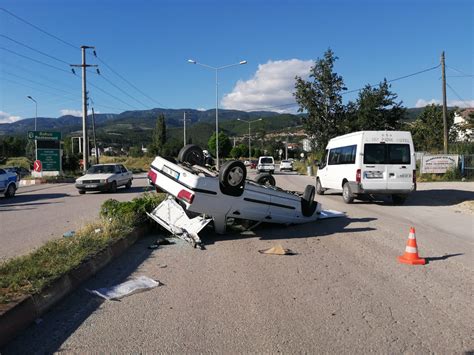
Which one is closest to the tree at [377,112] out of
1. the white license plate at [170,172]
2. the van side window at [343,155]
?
the van side window at [343,155]

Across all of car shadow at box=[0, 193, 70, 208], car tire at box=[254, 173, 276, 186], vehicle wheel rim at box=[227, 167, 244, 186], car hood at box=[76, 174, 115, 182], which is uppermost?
vehicle wheel rim at box=[227, 167, 244, 186]

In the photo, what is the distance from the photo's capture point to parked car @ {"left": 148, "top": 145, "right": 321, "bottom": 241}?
823 cm

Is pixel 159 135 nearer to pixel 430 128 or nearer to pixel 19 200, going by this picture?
pixel 430 128

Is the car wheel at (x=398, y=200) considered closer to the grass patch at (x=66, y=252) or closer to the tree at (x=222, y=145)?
the grass patch at (x=66, y=252)

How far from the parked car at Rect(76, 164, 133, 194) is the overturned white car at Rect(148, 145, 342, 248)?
1237 centimetres

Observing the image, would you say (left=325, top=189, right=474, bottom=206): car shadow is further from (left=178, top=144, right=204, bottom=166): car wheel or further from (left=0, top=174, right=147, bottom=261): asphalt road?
(left=0, top=174, right=147, bottom=261): asphalt road

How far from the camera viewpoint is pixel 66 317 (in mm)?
4629

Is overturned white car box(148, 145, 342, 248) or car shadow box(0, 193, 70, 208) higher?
overturned white car box(148, 145, 342, 248)

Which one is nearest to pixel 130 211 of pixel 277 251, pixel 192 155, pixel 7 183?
pixel 192 155

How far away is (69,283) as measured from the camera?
5453 millimetres

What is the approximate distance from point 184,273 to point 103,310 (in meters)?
1.68

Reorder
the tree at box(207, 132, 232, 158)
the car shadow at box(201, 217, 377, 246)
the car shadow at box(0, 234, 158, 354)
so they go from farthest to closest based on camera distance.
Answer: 1. the tree at box(207, 132, 232, 158)
2. the car shadow at box(201, 217, 377, 246)
3. the car shadow at box(0, 234, 158, 354)

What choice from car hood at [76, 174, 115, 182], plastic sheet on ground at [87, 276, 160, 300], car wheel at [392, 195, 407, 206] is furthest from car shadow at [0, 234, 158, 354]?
car hood at [76, 174, 115, 182]

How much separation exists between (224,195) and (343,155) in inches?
340
